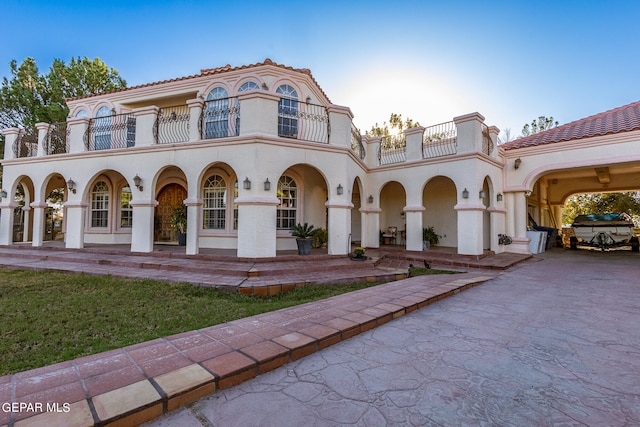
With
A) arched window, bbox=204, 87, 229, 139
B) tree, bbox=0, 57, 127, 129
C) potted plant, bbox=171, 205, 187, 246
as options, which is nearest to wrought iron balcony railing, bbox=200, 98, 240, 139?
arched window, bbox=204, 87, 229, 139

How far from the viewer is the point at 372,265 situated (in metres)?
8.40

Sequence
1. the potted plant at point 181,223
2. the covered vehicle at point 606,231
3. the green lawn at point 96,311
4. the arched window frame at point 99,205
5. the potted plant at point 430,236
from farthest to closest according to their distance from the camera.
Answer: the covered vehicle at point 606,231 → the arched window frame at point 99,205 → the potted plant at point 430,236 → the potted plant at point 181,223 → the green lawn at point 96,311

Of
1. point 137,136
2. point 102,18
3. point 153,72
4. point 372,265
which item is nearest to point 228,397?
point 372,265

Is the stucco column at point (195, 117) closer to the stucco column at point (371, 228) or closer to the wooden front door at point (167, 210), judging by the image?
the wooden front door at point (167, 210)

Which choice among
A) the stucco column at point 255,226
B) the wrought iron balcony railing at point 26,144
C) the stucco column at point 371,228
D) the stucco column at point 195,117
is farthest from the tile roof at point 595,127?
the wrought iron balcony railing at point 26,144

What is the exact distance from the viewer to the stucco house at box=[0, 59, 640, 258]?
8188 mm

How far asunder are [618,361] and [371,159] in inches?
398

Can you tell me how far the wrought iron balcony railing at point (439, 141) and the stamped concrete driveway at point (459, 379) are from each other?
7843 mm

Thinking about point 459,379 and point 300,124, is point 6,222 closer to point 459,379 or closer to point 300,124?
point 300,124

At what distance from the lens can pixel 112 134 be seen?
11.0m

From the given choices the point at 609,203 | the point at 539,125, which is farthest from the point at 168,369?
the point at 539,125

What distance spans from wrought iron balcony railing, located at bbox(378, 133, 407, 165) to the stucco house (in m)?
0.06

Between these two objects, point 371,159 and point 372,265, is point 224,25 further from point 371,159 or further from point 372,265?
point 372,265

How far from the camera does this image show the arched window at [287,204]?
10.4 meters
